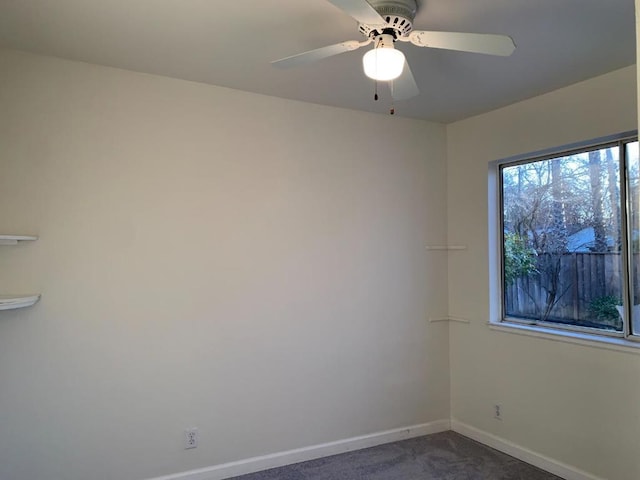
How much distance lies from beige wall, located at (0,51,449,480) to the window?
0.63 metres

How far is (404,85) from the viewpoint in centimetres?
225

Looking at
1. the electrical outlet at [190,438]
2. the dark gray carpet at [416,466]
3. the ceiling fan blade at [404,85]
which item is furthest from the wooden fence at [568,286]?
the electrical outlet at [190,438]

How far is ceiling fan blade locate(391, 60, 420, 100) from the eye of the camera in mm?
2137

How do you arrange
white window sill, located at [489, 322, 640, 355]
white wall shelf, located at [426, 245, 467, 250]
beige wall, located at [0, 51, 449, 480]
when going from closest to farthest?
beige wall, located at [0, 51, 449, 480], white window sill, located at [489, 322, 640, 355], white wall shelf, located at [426, 245, 467, 250]

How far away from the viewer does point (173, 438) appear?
286 cm

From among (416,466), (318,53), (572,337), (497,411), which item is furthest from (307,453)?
(318,53)

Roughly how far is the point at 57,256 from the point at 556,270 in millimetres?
3310

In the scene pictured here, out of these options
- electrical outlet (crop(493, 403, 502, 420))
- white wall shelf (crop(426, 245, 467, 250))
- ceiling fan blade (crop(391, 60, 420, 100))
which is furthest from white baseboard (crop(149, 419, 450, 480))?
ceiling fan blade (crop(391, 60, 420, 100))

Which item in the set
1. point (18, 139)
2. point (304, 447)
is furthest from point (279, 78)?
point (304, 447)

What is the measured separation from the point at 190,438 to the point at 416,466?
156cm

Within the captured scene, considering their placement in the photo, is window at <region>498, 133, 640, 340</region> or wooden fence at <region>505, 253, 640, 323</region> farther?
wooden fence at <region>505, 253, 640, 323</region>

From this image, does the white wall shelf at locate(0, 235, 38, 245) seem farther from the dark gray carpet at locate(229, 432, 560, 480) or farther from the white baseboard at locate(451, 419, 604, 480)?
the white baseboard at locate(451, 419, 604, 480)

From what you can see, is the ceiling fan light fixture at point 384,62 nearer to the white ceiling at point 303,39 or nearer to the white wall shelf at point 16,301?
the white ceiling at point 303,39

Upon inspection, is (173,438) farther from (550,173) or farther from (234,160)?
(550,173)
